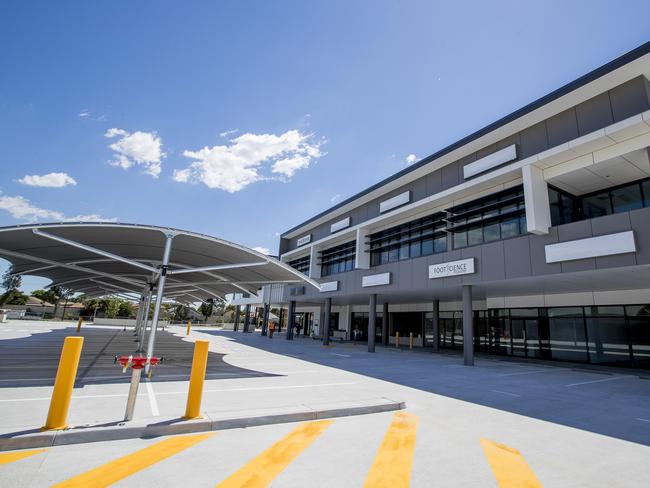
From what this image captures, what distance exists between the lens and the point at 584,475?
4629 mm

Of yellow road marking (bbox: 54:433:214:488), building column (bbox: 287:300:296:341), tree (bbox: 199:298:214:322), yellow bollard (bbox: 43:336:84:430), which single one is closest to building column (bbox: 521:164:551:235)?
yellow road marking (bbox: 54:433:214:488)

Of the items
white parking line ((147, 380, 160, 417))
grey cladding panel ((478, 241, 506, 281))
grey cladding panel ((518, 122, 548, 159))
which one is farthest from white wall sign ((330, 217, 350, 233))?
white parking line ((147, 380, 160, 417))

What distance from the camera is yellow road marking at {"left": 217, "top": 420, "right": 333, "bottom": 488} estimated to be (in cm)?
406

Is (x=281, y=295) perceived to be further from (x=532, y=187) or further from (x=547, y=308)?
(x=532, y=187)

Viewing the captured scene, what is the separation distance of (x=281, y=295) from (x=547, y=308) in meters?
25.6

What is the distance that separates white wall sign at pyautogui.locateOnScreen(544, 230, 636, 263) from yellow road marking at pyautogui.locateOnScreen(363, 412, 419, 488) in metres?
11.3

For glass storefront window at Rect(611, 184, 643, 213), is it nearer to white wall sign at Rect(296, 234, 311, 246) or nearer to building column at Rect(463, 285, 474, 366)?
building column at Rect(463, 285, 474, 366)

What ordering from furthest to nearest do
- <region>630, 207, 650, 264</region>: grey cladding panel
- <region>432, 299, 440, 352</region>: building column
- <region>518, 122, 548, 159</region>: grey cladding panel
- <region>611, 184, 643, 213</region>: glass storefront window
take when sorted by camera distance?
<region>432, 299, 440, 352</region>: building column, <region>611, 184, 643, 213</region>: glass storefront window, <region>518, 122, 548, 159</region>: grey cladding panel, <region>630, 207, 650, 264</region>: grey cladding panel

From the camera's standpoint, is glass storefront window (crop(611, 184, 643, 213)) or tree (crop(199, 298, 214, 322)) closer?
glass storefront window (crop(611, 184, 643, 213))

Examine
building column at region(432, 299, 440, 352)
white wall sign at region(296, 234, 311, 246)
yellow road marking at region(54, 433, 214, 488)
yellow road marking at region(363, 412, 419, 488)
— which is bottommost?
yellow road marking at region(54, 433, 214, 488)

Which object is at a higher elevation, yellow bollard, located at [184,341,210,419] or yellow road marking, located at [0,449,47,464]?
yellow bollard, located at [184,341,210,419]

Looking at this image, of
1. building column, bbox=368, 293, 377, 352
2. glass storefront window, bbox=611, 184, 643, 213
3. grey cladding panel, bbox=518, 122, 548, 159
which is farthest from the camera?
building column, bbox=368, 293, 377, 352

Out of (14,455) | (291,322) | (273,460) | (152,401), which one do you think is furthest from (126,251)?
(291,322)

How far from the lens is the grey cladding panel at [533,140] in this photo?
54.1 ft
